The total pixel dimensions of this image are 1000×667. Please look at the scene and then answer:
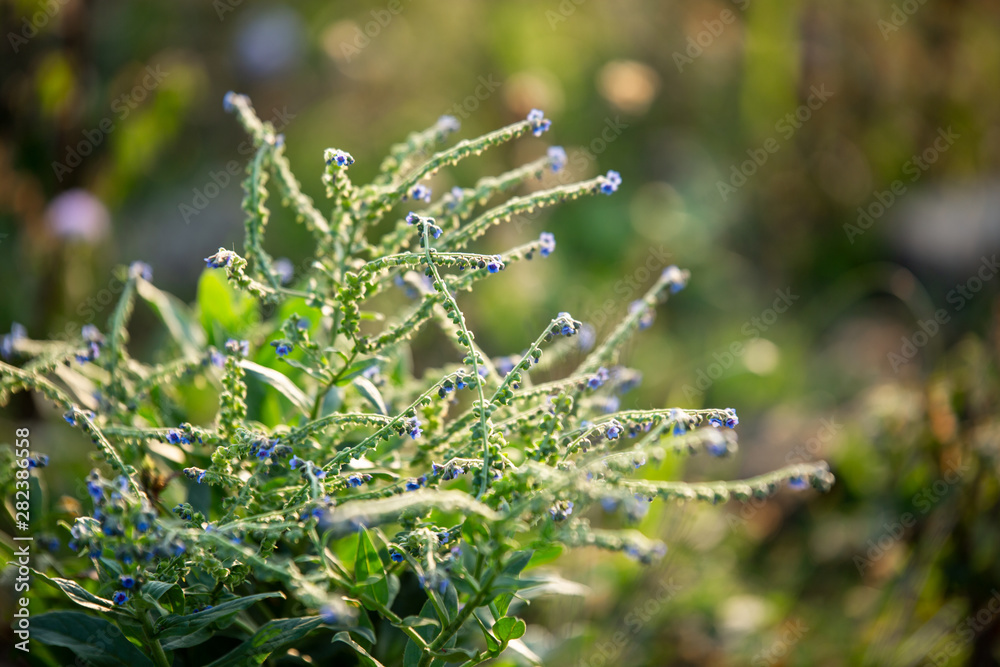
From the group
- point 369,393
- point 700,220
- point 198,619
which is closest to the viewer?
point 198,619

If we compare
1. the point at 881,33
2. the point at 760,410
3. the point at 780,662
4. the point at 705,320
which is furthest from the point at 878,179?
the point at 780,662

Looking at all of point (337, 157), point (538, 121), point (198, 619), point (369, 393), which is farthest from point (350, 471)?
point (538, 121)

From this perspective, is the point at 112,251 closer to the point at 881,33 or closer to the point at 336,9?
the point at 336,9

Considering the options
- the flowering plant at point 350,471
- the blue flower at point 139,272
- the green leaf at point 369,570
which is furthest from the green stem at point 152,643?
the blue flower at point 139,272

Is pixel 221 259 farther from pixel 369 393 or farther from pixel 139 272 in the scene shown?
pixel 139 272

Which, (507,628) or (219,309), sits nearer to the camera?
(507,628)

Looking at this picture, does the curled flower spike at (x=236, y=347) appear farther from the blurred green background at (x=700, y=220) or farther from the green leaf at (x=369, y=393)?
the blurred green background at (x=700, y=220)
